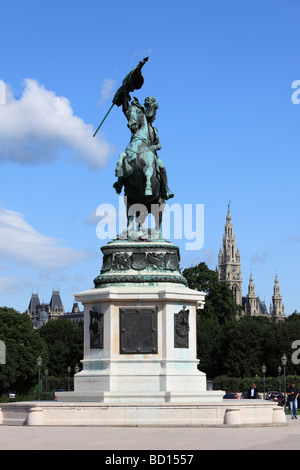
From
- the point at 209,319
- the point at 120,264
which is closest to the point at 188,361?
the point at 120,264

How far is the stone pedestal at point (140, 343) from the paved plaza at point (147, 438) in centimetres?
317

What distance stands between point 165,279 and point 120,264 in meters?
1.74

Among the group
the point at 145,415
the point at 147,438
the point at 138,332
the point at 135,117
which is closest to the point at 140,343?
the point at 138,332

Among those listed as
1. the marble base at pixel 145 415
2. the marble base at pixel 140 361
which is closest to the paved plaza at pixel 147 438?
the marble base at pixel 145 415

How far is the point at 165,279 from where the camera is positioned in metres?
34.1

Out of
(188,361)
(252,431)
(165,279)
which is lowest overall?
(252,431)

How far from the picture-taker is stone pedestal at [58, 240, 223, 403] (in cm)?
3291

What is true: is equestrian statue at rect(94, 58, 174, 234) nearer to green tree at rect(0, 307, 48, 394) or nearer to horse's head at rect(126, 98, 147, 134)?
horse's head at rect(126, 98, 147, 134)

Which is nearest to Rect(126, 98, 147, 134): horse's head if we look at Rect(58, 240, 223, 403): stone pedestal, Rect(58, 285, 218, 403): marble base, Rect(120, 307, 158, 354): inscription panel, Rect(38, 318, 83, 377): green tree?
Rect(58, 240, 223, 403): stone pedestal

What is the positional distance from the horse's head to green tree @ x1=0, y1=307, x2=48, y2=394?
5438 cm

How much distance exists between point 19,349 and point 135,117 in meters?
58.6

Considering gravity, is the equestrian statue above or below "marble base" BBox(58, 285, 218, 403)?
above
